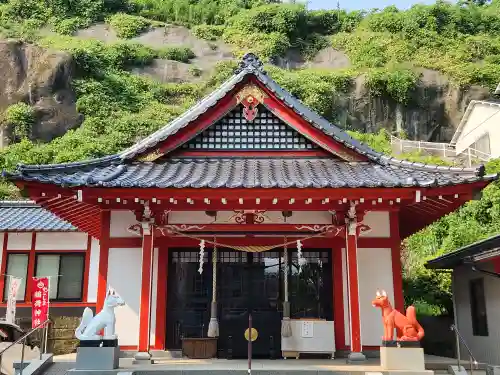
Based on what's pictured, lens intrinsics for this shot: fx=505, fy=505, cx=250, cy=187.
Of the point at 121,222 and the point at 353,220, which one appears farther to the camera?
the point at 121,222

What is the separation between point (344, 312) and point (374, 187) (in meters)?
3.19

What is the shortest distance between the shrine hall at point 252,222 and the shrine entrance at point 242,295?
2 centimetres

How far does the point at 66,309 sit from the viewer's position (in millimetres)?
17250

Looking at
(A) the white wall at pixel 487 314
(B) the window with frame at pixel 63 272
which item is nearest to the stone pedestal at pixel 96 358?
(A) the white wall at pixel 487 314

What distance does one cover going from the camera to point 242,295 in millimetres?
11367

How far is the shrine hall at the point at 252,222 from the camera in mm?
10039

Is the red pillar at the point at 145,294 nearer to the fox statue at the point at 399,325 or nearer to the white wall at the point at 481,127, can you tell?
the fox statue at the point at 399,325

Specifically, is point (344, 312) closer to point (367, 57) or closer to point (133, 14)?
point (367, 57)

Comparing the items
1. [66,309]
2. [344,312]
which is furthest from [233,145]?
[66,309]

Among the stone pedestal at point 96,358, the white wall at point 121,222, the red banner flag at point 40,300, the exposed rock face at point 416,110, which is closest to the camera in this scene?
the stone pedestal at point 96,358

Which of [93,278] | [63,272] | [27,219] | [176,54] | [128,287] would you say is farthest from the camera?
[176,54]

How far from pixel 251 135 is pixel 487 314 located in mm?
7429

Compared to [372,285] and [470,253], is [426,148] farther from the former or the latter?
[372,285]

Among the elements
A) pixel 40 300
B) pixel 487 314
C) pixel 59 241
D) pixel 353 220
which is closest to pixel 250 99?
pixel 353 220
